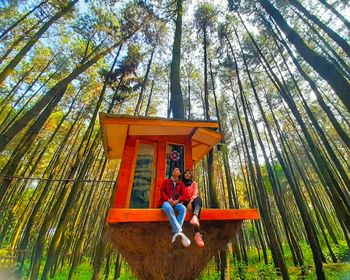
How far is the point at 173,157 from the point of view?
436 cm

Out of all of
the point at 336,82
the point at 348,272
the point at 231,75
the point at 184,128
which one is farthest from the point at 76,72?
the point at 348,272

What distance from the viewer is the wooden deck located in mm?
2684

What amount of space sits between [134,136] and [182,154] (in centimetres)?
105

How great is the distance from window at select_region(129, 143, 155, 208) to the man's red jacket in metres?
0.67

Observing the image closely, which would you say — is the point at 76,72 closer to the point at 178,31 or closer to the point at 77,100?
the point at 178,31

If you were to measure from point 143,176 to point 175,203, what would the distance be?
122 cm

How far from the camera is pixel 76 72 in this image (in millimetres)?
6000

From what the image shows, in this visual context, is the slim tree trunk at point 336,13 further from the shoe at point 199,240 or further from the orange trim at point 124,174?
the shoe at point 199,240

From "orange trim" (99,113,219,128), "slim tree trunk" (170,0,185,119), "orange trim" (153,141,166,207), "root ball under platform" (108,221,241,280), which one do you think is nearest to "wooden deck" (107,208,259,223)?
"root ball under platform" (108,221,241,280)

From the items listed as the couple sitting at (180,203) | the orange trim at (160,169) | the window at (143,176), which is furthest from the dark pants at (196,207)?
the window at (143,176)

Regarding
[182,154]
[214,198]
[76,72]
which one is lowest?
[214,198]

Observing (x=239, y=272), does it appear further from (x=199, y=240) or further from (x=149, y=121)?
(x=149, y=121)

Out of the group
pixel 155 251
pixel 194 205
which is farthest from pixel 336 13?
pixel 155 251

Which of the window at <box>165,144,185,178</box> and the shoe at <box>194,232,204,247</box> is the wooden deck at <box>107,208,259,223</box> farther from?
the window at <box>165,144,185,178</box>
